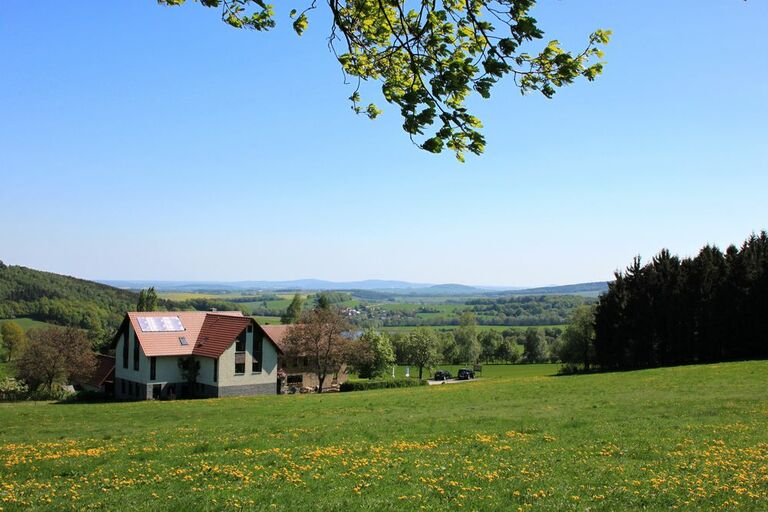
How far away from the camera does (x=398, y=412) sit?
27.1 m

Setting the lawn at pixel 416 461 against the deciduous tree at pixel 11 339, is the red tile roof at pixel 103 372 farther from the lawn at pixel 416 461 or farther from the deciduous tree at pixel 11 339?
the deciduous tree at pixel 11 339

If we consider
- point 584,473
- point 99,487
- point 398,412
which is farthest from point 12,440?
point 584,473

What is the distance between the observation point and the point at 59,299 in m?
144

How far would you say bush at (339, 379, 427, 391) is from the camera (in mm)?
58094

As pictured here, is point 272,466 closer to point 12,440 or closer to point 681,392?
point 12,440

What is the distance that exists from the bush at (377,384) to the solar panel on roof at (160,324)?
17.6 meters

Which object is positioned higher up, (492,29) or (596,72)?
(492,29)

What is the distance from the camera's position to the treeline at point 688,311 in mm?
57906

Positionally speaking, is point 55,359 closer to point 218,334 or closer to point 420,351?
point 218,334

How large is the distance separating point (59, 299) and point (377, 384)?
117 m

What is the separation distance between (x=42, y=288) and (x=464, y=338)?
113115 mm

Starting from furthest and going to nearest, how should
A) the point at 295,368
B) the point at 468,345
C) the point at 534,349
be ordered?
the point at 534,349, the point at 468,345, the point at 295,368

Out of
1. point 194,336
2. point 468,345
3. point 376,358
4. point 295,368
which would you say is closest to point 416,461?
point 194,336

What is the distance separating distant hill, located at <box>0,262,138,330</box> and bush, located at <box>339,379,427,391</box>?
77.4 metres
